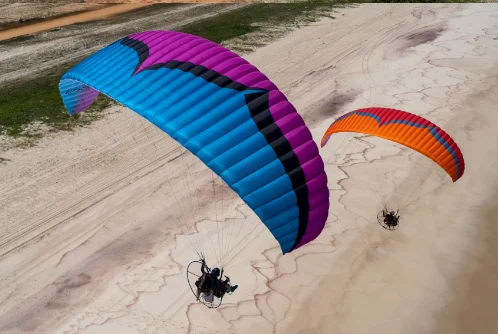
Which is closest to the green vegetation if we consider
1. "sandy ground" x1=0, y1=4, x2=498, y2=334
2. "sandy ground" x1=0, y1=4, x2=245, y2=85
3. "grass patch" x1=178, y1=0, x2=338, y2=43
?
"grass patch" x1=178, y1=0, x2=338, y2=43

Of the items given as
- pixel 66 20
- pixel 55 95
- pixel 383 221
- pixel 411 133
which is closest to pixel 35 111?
pixel 55 95

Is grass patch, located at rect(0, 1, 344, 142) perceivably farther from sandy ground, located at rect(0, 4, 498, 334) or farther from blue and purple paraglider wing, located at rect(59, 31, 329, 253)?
blue and purple paraglider wing, located at rect(59, 31, 329, 253)

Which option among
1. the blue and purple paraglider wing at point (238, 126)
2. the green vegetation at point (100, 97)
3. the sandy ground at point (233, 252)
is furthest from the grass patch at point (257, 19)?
the blue and purple paraglider wing at point (238, 126)

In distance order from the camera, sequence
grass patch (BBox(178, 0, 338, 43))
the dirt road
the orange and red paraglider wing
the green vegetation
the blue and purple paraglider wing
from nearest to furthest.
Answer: the blue and purple paraglider wing < the orange and red paraglider wing < the green vegetation < grass patch (BBox(178, 0, 338, 43)) < the dirt road

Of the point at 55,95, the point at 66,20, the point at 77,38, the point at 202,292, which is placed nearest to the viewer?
the point at 202,292

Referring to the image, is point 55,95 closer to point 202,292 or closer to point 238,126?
point 202,292

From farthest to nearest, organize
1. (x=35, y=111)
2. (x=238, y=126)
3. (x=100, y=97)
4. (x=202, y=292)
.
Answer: (x=100, y=97) < (x=35, y=111) < (x=202, y=292) < (x=238, y=126)

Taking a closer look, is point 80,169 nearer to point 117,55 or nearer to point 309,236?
point 117,55
